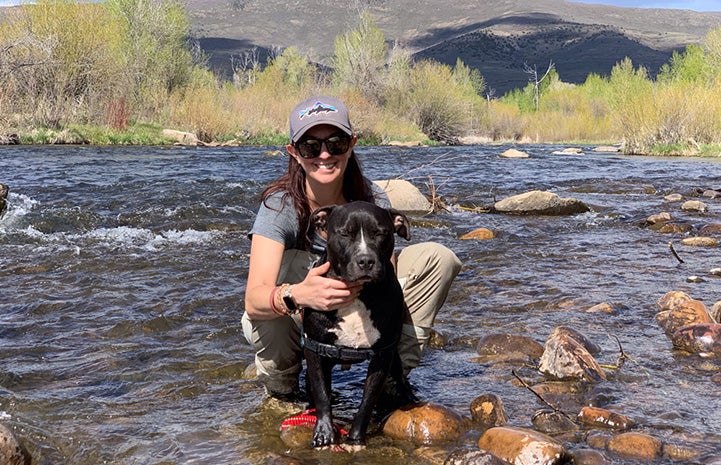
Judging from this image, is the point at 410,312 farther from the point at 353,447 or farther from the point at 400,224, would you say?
the point at 353,447

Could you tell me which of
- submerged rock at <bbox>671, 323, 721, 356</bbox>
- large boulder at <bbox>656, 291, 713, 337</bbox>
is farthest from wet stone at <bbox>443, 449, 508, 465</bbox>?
large boulder at <bbox>656, 291, 713, 337</bbox>

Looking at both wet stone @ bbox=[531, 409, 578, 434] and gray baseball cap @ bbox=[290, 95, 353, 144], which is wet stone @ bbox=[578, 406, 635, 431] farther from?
gray baseball cap @ bbox=[290, 95, 353, 144]

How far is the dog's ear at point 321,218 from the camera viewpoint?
3178 millimetres

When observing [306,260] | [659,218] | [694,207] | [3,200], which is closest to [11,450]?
[306,260]

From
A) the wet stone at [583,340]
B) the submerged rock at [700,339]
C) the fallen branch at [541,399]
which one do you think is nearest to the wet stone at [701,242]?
the submerged rock at [700,339]

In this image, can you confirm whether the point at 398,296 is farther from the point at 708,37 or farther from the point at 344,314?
the point at 708,37

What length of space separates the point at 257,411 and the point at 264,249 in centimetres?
95

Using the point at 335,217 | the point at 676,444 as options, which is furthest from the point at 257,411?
the point at 676,444

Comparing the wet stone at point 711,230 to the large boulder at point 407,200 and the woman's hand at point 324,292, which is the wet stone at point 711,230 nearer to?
the large boulder at point 407,200

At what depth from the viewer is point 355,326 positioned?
10.1ft

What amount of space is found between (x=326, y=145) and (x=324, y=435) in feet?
4.47

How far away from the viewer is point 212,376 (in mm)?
4156

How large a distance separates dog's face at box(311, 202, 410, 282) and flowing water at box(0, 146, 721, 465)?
870mm

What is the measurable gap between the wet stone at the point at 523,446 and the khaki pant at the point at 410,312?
28.6 inches
